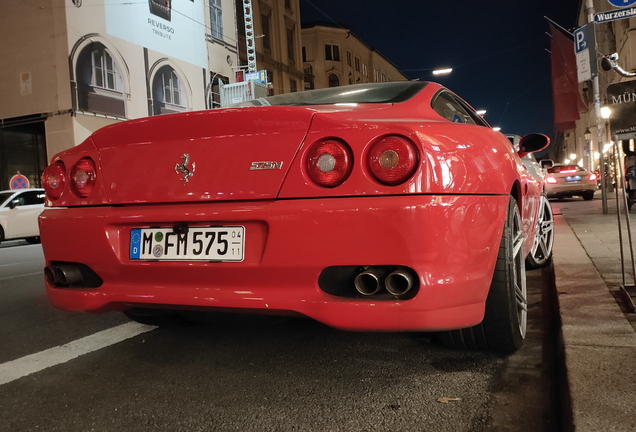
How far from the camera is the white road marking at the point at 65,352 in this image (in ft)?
8.77

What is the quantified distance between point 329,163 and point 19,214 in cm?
1274

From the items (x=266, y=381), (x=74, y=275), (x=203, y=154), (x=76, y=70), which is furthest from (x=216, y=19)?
(x=266, y=381)

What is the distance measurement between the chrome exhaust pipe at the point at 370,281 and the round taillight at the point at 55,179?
4.98 ft

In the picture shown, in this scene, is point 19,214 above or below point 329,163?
below

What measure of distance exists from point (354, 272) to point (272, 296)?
0.33 metres

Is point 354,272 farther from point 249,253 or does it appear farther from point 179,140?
point 179,140

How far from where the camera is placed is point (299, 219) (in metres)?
2.03

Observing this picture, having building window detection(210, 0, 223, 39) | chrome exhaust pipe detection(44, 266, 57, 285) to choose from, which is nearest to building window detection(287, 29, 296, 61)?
building window detection(210, 0, 223, 39)

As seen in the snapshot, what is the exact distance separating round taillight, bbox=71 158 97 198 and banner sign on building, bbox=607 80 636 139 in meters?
3.33

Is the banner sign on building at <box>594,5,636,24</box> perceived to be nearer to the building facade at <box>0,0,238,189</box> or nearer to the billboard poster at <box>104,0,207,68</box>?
the building facade at <box>0,0,238,189</box>

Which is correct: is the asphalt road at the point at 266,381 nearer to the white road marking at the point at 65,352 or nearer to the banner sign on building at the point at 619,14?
the white road marking at the point at 65,352

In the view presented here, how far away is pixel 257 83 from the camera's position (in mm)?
25234

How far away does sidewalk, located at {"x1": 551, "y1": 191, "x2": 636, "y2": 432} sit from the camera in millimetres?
1767

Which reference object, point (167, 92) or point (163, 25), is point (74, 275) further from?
point (163, 25)
